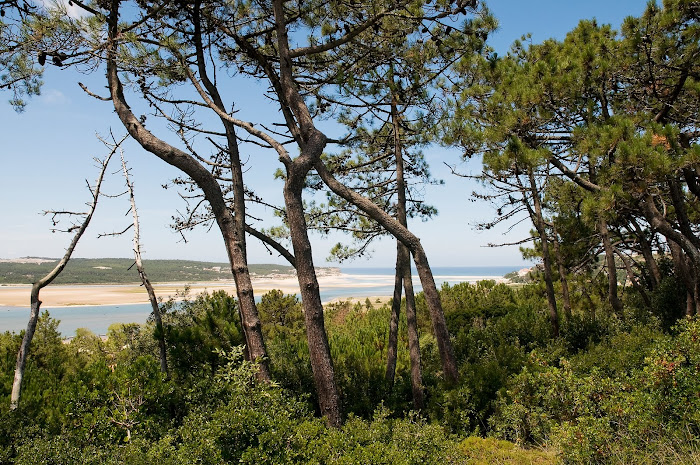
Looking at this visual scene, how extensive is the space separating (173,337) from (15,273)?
9202 cm

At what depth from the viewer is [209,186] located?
4918mm

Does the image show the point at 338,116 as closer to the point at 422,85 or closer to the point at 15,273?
the point at 422,85

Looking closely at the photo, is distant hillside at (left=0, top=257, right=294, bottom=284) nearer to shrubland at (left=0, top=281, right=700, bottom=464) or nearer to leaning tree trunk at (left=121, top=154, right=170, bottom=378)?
leaning tree trunk at (left=121, top=154, right=170, bottom=378)

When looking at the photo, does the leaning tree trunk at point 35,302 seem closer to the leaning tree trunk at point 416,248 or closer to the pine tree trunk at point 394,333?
the leaning tree trunk at point 416,248

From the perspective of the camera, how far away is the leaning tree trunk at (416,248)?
215 inches

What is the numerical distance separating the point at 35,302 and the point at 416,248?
5274 millimetres

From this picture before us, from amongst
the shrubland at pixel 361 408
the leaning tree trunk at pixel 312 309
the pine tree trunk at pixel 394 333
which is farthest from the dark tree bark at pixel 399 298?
the leaning tree trunk at pixel 312 309

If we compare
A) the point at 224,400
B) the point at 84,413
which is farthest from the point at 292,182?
the point at 84,413

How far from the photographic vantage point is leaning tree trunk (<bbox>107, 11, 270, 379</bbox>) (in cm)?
481

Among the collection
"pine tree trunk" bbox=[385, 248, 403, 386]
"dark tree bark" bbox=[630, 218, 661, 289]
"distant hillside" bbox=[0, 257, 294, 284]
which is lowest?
"distant hillside" bbox=[0, 257, 294, 284]

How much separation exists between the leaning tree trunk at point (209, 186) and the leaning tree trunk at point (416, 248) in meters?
1.33

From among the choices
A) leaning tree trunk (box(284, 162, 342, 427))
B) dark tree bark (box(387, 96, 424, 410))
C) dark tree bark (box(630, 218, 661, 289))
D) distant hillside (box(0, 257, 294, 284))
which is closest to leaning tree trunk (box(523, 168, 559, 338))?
dark tree bark (box(630, 218, 661, 289))

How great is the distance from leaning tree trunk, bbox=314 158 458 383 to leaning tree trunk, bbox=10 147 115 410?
399 cm

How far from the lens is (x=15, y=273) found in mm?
76812
